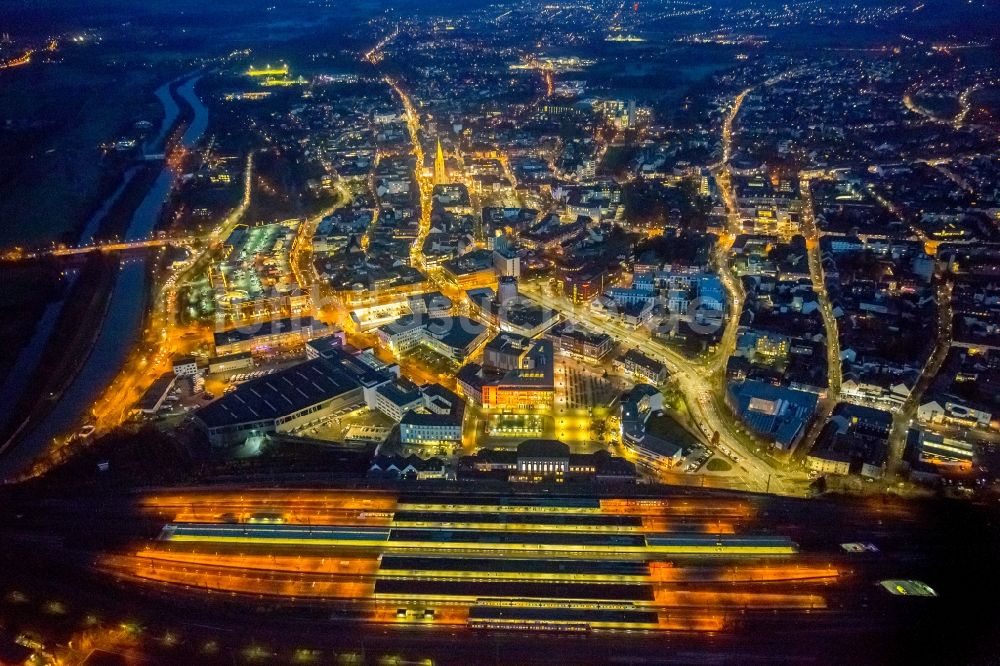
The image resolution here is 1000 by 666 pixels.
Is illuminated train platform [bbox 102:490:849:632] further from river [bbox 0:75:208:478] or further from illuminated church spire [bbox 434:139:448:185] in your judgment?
illuminated church spire [bbox 434:139:448:185]

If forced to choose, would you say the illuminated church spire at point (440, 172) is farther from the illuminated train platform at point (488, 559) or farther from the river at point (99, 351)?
the illuminated train platform at point (488, 559)

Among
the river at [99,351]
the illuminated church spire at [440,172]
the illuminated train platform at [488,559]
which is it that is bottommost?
the illuminated train platform at [488,559]

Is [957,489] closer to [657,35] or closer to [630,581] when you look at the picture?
[630,581]

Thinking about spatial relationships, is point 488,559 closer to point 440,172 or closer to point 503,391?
point 503,391

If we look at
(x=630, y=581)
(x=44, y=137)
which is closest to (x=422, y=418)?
(x=630, y=581)

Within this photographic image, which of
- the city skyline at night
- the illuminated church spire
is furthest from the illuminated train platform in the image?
the illuminated church spire

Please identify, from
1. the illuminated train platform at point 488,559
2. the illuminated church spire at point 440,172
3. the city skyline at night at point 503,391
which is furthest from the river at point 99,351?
the illuminated church spire at point 440,172
